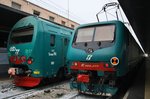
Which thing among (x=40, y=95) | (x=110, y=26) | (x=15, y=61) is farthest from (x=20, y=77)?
(x=110, y=26)

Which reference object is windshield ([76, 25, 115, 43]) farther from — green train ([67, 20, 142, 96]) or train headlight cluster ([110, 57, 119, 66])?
train headlight cluster ([110, 57, 119, 66])

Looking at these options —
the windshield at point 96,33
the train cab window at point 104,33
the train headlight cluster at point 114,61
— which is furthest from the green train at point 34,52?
the train headlight cluster at point 114,61

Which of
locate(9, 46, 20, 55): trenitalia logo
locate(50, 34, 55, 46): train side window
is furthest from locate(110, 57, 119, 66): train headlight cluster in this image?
locate(9, 46, 20, 55): trenitalia logo

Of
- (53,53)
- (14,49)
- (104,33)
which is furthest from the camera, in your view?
(53,53)

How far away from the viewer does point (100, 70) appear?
5.64 m

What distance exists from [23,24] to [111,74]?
15.2 feet

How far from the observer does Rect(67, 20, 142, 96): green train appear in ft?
18.3

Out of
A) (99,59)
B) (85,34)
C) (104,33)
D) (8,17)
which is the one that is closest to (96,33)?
(104,33)

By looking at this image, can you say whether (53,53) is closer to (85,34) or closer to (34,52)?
(34,52)

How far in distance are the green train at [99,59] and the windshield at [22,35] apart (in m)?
2.25

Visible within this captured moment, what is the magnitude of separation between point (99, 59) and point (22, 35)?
3.98 m

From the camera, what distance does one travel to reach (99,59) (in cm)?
567

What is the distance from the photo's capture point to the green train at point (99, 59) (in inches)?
219

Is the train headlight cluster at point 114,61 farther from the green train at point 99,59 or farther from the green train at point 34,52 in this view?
the green train at point 34,52
